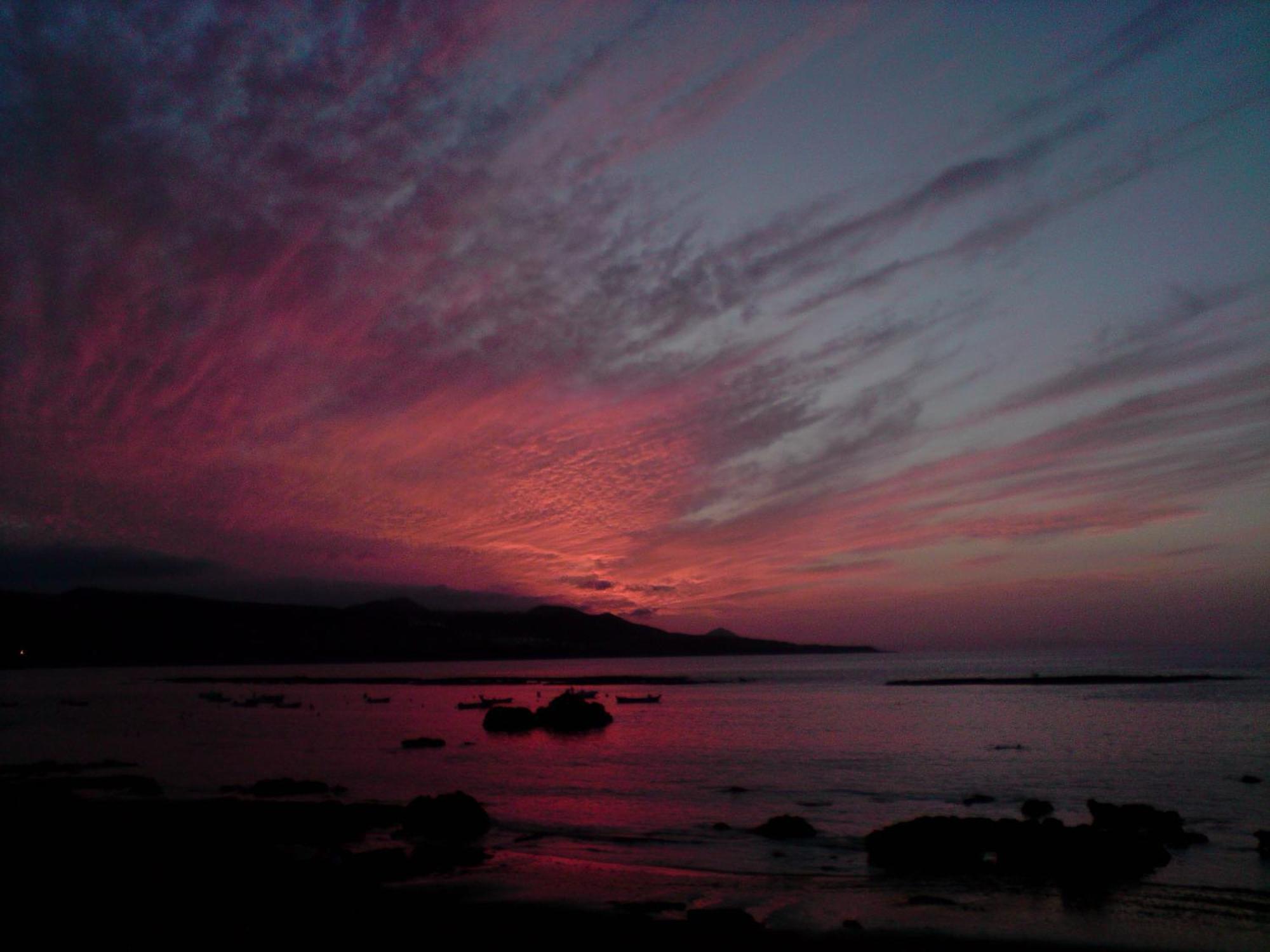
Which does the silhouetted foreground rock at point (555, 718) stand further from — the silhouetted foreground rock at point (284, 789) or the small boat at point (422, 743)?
the silhouetted foreground rock at point (284, 789)

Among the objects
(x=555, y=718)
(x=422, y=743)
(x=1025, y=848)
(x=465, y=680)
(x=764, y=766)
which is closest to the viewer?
(x=1025, y=848)

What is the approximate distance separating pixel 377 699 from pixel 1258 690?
107 metres

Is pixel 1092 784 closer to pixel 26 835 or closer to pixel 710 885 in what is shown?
pixel 710 885

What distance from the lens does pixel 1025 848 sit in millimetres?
24719

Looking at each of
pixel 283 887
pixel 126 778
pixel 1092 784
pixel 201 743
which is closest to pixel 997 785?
pixel 1092 784

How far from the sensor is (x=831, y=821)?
104ft

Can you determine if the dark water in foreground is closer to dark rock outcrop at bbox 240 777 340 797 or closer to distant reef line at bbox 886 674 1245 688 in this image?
dark rock outcrop at bbox 240 777 340 797

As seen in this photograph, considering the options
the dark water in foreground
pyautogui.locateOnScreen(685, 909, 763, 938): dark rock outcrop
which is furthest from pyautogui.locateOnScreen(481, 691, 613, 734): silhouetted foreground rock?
pyautogui.locateOnScreen(685, 909, 763, 938): dark rock outcrop

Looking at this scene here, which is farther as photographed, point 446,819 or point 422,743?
point 422,743

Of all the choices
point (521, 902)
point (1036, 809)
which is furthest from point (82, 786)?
point (1036, 809)

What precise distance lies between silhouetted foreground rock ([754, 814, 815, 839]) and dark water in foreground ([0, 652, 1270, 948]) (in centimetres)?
62

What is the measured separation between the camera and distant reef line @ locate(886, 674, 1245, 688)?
126m

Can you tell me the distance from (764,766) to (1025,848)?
77.7ft

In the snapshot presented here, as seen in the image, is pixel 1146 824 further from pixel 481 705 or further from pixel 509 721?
pixel 481 705
